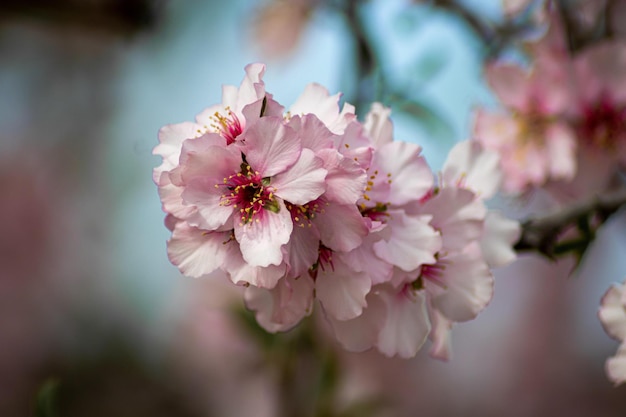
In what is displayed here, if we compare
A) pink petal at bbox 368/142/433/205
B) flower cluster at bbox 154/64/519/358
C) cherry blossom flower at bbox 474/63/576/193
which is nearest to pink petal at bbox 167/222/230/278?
flower cluster at bbox 154/64/519/358

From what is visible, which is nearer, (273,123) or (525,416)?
(273,123)

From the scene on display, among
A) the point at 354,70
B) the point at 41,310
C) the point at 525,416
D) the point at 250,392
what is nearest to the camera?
the point at 354,70

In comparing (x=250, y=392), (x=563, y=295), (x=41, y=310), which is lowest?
→ (x=41, y=310)

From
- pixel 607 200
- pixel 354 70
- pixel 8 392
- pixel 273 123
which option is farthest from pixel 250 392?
pixel 273 123

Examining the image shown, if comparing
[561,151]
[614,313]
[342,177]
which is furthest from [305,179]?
[561,151]

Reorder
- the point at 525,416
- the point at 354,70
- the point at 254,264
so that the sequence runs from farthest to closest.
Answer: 1. the point at 525,416
2. the point at 354,70
3. the point at 254,264

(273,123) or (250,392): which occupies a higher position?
(273,123)

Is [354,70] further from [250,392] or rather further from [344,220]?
[250,392]
